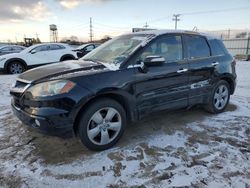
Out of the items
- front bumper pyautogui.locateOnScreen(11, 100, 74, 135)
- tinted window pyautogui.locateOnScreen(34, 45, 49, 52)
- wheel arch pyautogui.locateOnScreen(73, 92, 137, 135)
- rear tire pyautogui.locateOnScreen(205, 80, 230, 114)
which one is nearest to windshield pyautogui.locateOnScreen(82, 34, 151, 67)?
wheel arch pyautogui.locateOnScreen(73, 92, 137, 135)

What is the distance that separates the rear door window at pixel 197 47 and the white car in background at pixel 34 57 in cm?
852

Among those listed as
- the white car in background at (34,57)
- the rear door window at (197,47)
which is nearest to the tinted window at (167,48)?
the rear door window at (197,47)

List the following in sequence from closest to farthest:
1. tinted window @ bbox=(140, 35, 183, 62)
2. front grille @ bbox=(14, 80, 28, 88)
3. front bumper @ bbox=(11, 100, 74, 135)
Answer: front bumper @ bbox=(11, 100, 74, 135)
front grille @ bbox=(14, 80, 28, 88)
tinted window @ bbox=(140, 35, 183, 62)

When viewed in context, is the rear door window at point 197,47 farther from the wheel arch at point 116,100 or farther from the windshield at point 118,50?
the wheel arch at point 116,100

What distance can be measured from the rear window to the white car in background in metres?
8.52

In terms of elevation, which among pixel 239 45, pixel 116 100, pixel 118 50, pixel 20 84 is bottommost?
pixel 116 100

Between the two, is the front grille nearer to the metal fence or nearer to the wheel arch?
the wheel arch

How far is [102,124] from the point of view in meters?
3.65

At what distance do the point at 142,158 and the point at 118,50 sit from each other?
70.4 inches

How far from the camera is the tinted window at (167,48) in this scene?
13.3 feet

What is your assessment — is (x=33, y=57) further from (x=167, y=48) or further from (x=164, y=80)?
(x=164, y=80)

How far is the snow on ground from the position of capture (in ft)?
9.89

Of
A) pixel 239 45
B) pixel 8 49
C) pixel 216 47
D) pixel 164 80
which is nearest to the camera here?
pixel 164 80

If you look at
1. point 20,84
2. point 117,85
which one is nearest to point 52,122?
point 20,84
